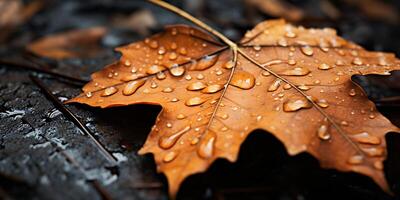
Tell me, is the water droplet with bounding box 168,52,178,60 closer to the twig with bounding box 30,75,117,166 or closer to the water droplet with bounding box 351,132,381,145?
the twig with bounding box 30,75,117,166

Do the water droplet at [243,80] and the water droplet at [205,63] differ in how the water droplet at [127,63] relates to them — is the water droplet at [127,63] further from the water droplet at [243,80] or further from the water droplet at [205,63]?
the water droplet at [243,80]

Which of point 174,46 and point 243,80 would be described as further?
point 174,46

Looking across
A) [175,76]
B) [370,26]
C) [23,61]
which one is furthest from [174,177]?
[370,26]

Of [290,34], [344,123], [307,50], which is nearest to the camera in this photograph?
[344,123]

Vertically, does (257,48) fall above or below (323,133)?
above

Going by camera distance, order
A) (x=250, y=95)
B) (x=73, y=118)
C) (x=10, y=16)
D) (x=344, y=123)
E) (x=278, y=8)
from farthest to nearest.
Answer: (x=278, y=8) → (x=10, y=16) → (x=73, y=118) → (x=250, y=95) → (x=344, y=123)

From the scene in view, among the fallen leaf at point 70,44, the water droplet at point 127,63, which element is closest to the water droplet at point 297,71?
the water droplet at point 127,63

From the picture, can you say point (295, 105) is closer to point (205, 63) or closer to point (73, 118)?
point (205, 63)

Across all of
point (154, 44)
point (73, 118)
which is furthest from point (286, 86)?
point (73, 118)

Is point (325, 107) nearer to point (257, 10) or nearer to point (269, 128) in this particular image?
point (269, 128)
